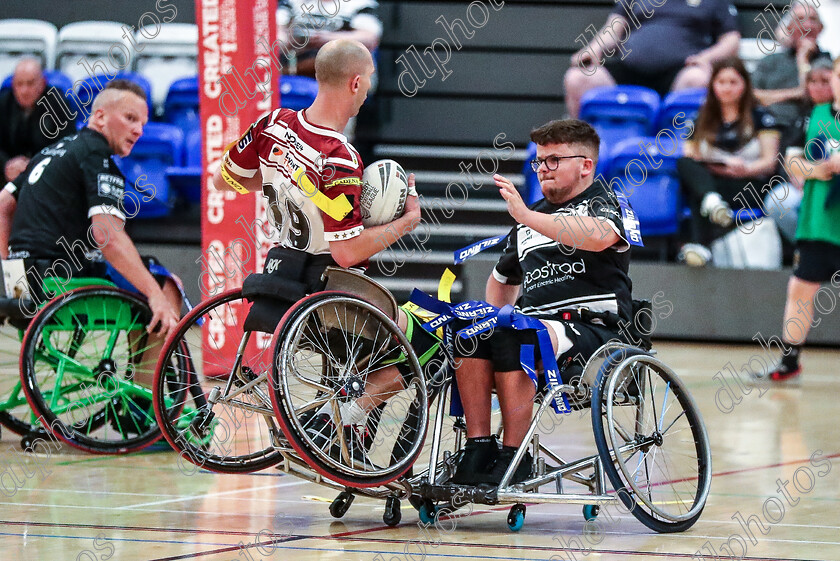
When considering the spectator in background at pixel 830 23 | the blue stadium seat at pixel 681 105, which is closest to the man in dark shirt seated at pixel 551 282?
the blue stadium seat at pixel 681 105

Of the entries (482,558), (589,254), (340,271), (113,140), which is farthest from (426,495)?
(113,140)

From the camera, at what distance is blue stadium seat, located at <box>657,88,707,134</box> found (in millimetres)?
8688

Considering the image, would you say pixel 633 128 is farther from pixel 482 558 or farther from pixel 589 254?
pixel 482 558

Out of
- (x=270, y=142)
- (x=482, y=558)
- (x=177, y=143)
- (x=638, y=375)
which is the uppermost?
(x=177, y=143)

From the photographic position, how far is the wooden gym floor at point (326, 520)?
9.73 feet

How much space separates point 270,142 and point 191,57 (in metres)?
6.91

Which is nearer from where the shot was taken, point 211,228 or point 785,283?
point 211,228

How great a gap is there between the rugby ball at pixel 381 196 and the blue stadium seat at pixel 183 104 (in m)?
6.36

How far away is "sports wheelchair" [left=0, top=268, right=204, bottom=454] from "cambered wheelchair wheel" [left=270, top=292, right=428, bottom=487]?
42.8 inches

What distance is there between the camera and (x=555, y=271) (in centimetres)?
351

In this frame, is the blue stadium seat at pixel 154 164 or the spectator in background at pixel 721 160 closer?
the spectator in background at pixel 721 160

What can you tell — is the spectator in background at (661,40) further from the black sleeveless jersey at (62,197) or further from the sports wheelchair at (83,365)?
the sports wheelchair at (83,365)

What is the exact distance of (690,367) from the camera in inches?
279

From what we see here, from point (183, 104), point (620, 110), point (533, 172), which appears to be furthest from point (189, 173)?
point (620, 110)
